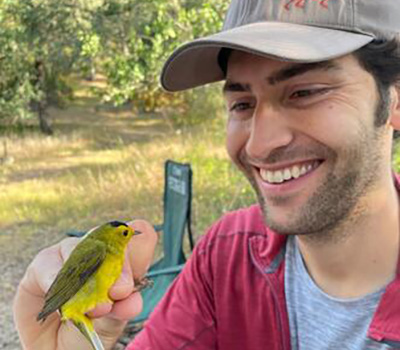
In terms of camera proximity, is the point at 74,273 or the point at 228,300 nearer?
the point at 74,273

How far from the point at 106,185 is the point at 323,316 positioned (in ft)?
27.0

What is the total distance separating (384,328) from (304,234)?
1.08 ft

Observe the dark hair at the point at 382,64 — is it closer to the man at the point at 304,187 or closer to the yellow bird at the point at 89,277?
the man at the point at 304,187

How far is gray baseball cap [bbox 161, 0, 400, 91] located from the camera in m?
1.48

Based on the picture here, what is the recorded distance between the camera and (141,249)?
1288 mm

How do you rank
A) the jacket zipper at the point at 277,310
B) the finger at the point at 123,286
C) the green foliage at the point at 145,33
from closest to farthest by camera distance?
1. the finger at the point at 123,286
2. the jacket zipper at the point at 277,310
3. the green foliage at the point at 145,33

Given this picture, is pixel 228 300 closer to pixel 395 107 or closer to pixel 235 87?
pixel 235 87

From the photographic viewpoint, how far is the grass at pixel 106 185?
8.05 m

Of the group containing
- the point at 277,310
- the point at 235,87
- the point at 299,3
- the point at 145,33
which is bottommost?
the point at 277,310

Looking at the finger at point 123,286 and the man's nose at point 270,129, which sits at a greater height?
the man's nose at point 270,129

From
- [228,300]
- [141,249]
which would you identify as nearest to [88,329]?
[141,249]

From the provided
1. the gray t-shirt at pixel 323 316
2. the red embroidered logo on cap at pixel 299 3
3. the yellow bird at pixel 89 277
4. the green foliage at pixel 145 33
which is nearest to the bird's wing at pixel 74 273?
the yellow bird at pixel 89 277

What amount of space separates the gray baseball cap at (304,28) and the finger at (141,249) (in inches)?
21.1

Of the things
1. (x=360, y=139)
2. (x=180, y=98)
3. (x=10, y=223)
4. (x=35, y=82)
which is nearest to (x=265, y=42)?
(x=360, y=139)
